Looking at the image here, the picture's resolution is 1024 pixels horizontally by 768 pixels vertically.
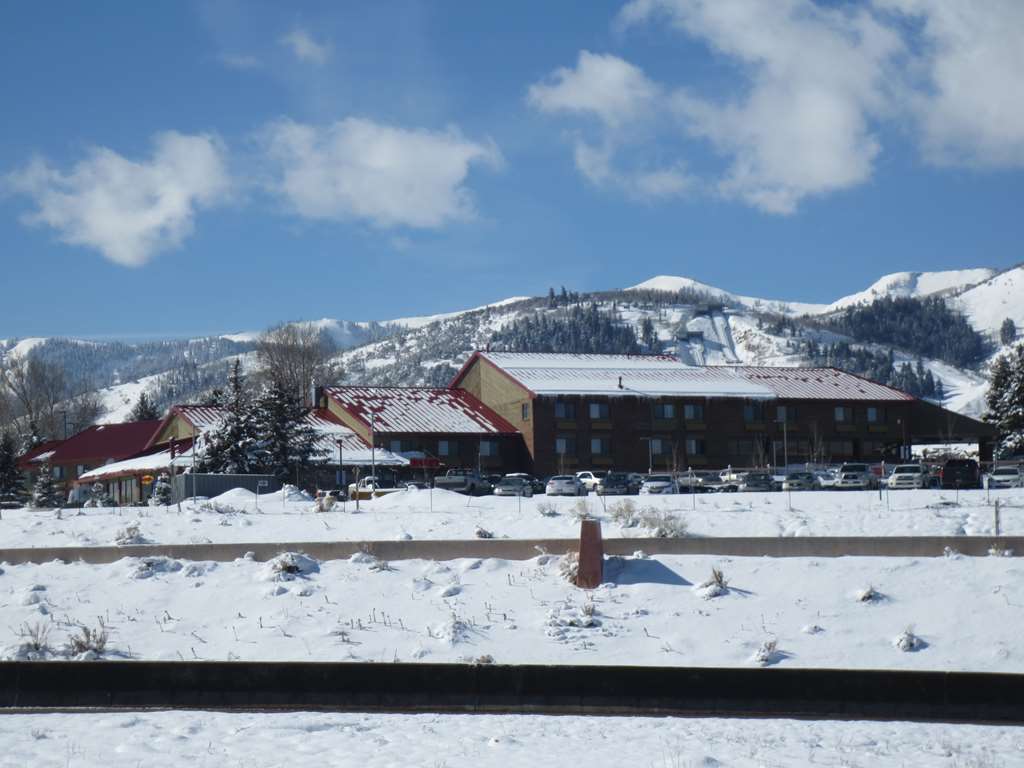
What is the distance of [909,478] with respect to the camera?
5706cm

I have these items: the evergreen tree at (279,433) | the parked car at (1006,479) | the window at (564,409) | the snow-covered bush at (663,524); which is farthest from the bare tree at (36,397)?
the snow-covered bush at (663,524)

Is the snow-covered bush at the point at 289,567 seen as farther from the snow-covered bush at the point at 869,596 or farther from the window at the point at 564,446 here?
the window at the point at 564,446

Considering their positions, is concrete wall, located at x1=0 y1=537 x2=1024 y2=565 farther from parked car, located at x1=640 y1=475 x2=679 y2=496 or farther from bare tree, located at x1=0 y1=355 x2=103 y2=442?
bare tree, located at x1=0 y1=355 x2=103 y2=442

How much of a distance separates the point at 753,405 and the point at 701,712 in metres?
71.4

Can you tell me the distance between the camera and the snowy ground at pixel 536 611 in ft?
78.0

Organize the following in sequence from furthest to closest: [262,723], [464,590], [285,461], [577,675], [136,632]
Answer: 1. [285,461]
2. [464,590]
3. [136,632]
4. [577,675]
5. [262,723]

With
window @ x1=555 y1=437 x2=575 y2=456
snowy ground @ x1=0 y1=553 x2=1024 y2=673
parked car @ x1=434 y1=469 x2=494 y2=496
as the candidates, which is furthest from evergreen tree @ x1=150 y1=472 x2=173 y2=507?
window @ x1=555 y1=437 x2=575 y2=456

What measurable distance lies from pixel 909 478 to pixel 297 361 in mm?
64410

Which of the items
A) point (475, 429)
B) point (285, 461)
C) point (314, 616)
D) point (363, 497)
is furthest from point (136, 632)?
point (475, 429)

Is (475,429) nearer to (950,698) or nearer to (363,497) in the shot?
(363,497)

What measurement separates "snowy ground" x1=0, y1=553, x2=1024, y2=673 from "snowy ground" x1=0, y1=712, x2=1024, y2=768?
5.12 metres

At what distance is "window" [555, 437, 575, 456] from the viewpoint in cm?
8356

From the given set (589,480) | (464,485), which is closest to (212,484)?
(464,485)

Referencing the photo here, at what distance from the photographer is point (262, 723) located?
17891 mm
